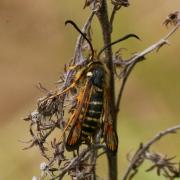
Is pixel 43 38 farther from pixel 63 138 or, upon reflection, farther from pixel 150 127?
pixel 63 138

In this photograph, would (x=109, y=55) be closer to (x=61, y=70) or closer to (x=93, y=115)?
(x=93, y=115)

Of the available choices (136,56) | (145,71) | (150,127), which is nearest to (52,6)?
(145,71)

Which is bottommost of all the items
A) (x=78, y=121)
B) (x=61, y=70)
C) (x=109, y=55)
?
(x=78, y=121)

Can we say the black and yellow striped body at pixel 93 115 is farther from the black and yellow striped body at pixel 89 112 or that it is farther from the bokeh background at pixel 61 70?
the bokeh background at pixel 61 70

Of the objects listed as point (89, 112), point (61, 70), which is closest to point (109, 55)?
point (89, 112)

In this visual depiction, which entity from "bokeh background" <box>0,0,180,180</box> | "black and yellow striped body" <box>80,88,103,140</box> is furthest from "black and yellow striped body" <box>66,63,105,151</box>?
"bokeh background" <box>0,0,180,180</box>

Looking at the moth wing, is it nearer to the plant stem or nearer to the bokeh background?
the plant stem

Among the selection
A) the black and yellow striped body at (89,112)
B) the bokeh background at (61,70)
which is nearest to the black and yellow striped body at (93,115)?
the black and yellow striped body at (89,112)

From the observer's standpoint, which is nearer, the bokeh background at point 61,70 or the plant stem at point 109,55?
the plant stem at point 109,55
